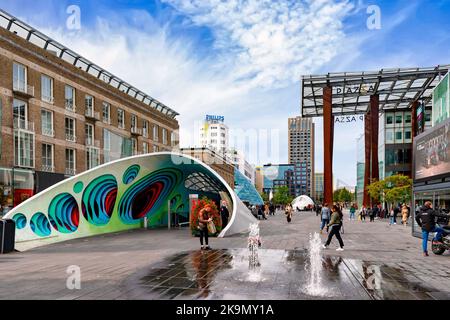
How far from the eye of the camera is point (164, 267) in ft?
30.4

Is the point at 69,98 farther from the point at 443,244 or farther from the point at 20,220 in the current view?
the point at 443,244

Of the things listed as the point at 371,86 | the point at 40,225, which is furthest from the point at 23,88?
the point at 371,86

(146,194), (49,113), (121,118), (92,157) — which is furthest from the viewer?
(121,118)

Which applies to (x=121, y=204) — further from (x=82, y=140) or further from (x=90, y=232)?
(x=82, y=140)

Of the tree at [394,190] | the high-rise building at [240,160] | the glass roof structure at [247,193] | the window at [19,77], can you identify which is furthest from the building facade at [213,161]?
the window at [19,77]

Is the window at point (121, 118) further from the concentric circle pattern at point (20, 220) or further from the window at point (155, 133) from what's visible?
the concentric circle pattern at point (20, 220)

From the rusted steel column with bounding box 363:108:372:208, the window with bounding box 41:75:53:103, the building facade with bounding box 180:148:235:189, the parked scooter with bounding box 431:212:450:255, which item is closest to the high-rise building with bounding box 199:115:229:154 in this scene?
the building facade with bounding box 180:148:235:189

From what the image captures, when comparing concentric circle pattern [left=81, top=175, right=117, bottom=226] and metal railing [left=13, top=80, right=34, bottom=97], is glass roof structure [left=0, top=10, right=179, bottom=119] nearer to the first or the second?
metal railing [left=13, top=80, right=34, bottom=97]

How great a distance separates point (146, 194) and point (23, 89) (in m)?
14.2

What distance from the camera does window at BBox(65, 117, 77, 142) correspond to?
31578mm

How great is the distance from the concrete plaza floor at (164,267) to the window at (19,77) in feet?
56.7

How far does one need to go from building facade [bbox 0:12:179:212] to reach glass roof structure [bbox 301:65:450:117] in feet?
73.7

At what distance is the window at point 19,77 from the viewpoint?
26.5 metres
